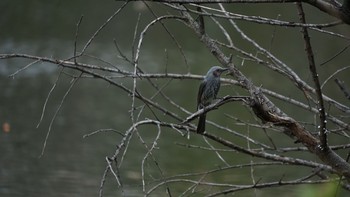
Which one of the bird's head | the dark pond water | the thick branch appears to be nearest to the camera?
the thick branch

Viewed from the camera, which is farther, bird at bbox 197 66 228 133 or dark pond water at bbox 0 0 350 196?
dark pond water at bbox 0 0 350 196

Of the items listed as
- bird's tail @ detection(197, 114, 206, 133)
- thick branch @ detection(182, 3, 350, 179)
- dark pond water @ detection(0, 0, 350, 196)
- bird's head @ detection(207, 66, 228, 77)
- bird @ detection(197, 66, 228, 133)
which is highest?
dark pond water @ detection(0, 0, 350, 196)

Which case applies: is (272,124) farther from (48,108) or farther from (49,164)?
(48,108)

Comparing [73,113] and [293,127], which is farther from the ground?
[73,113]

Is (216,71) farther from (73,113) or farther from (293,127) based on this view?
(73,113)

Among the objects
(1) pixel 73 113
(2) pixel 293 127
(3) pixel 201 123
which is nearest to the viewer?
(2) pixel 293 127

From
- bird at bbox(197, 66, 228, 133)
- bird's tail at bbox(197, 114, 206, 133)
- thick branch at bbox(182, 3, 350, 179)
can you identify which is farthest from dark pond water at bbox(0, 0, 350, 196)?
thick branch at bbox(182, 3, 350, 179)

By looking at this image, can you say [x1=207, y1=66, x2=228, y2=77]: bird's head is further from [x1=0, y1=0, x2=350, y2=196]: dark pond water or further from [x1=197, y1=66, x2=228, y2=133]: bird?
[x1=0, y1=0, x2=350, y2=196]: dark pond water

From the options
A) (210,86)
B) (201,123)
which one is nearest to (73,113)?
(210,86)

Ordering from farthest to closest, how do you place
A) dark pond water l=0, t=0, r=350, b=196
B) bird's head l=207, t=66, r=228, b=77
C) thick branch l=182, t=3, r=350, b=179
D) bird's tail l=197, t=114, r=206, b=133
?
dark pond water l=0, t=0, r=350, b=196, bird's head l=207, t=66, r=228, b=77, bird's tail l=197, t=114, r=206, b=133, thick branch l=182, t=3, r=350, b=179

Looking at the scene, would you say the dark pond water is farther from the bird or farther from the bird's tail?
the bird's tail

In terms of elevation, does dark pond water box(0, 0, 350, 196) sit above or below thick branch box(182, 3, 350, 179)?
above

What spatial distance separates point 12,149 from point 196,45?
11235 millimetres

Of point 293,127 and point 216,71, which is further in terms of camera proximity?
point 216,71
